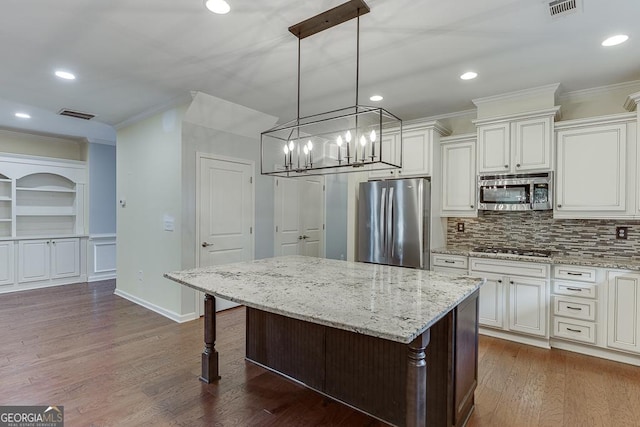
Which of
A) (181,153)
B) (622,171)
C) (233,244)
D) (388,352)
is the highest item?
(181,153)

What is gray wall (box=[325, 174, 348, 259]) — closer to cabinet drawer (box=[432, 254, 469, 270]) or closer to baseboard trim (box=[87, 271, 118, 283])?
cabinet drawer (box=[432, 254, 469, 270])

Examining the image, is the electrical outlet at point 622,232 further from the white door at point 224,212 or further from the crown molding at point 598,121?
the white door at point 224,212

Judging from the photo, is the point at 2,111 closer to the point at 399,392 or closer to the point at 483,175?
the point at 399,392

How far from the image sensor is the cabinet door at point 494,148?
3.43 meters

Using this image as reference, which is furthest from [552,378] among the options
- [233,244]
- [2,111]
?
[2,111]

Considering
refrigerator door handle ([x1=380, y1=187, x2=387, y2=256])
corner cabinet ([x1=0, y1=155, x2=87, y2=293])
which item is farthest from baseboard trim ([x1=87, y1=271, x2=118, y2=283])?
refrigerator door handle ([x1=380, y1=187, x2=387, y2=256])

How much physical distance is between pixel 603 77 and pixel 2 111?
690cm

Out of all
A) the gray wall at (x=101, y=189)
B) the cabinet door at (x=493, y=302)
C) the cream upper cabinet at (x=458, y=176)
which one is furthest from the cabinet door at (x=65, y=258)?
the cabinet door at (x=493, y=302)

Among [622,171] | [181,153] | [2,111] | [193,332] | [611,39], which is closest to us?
[611,39]

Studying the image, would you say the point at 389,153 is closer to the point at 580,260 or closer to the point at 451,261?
the point at 451,261

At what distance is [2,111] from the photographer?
4273 millimetres

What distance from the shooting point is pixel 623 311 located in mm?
2801

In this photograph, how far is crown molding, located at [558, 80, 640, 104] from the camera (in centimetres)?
317

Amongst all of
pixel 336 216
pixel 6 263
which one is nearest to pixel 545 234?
pixel 336 216
